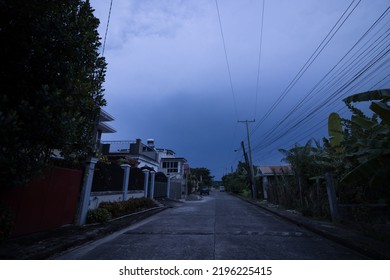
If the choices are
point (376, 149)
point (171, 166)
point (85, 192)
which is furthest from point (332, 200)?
point (171, 166)

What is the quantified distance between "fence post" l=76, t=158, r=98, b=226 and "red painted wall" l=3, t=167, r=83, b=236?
0.17 metres

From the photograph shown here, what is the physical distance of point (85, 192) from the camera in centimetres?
905

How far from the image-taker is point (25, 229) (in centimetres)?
650

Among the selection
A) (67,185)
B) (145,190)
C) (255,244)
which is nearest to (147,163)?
(145,190)

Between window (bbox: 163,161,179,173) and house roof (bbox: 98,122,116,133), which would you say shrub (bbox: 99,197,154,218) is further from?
window (bbox: 163,161,179,173)

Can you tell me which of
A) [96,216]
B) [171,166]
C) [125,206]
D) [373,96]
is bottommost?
[96,216]

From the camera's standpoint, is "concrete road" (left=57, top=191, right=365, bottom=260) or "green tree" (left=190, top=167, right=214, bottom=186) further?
"green tree" (left=190, top=167, right=214, bottom=186)

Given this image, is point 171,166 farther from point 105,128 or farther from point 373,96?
point 373,96

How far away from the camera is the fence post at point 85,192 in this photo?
8.77 metres

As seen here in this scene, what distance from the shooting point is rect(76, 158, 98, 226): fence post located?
28.8ft

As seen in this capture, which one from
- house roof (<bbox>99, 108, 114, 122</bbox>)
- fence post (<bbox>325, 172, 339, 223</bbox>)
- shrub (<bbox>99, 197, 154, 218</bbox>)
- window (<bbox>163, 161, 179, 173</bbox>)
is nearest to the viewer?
fence post (<bbox>325, 172, 339, 223</bbox>)

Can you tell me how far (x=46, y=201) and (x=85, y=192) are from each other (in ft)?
5.97

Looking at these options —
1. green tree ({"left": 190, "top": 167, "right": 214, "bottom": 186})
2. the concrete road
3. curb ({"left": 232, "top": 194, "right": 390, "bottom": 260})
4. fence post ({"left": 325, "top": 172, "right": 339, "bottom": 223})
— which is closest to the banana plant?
curb ({"left": 232, "top": 194, "right": 390, "bottom": 260})
